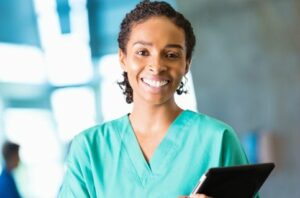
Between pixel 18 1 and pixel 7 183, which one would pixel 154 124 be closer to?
pixel 7 183

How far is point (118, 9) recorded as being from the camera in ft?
7.75

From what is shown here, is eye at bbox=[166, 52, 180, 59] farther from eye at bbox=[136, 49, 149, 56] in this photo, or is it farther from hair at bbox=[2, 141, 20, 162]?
hair at bbox=[2, 141, 20, 162]

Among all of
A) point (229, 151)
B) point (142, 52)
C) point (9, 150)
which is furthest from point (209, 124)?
point (9, 150)

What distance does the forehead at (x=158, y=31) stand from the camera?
952 mm

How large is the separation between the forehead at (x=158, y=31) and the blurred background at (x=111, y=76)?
1.29 metres

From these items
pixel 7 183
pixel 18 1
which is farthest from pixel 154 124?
pixel 18 1

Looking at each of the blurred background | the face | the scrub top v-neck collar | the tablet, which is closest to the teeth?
the face

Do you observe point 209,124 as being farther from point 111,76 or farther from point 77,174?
point 111,76

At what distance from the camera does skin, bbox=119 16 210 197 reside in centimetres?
94

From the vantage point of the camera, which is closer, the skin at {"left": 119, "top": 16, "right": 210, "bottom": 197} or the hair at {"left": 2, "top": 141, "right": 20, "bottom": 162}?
the skin at {"left": 119, "top": 16, "right": 210, "bottom": 197}

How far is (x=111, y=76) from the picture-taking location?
2.36 metres

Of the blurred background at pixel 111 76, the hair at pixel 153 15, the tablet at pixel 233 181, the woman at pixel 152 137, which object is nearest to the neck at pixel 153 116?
the woman at pixel 152 137

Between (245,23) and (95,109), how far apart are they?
2.48 ft

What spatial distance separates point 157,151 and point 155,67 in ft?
0.54
